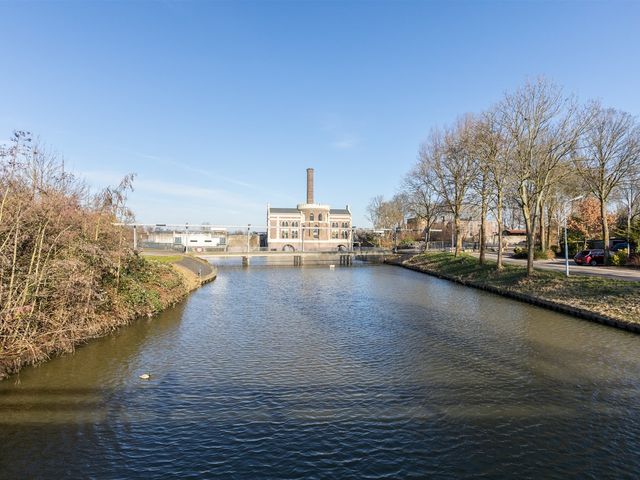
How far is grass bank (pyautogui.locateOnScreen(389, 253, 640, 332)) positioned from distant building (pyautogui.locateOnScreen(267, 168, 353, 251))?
50171 mm

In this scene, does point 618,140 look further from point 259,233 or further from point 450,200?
point 259,233

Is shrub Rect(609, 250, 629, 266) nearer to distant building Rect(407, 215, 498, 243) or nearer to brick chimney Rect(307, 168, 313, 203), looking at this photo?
distant building Rect(407, 215, 498, 243)

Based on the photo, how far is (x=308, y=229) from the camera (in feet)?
268

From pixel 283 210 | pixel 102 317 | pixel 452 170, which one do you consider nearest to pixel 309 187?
pixel 283 210

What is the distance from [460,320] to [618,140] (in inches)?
960

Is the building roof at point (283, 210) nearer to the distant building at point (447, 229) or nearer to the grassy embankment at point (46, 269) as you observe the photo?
the distant building at point (447, 229)

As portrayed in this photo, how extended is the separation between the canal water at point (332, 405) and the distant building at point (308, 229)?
65.4 m

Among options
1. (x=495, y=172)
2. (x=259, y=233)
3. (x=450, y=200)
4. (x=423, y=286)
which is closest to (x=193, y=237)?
(x=259, y=233)

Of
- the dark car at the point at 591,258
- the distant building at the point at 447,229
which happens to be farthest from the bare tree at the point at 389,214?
the dark car at the point at 591,258

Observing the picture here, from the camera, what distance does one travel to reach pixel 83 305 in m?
12.1

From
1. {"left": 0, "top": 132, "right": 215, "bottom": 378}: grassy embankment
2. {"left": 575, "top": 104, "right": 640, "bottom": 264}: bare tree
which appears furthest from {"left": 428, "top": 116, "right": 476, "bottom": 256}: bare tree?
{"left": 0, "top": 132, "right": 215, "bottom": 378}: grassy embankment

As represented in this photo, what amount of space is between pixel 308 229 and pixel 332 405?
73.6 meters

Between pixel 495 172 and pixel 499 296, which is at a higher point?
pixel 495 172

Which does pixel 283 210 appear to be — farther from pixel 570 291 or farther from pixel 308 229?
pixel 570 291
